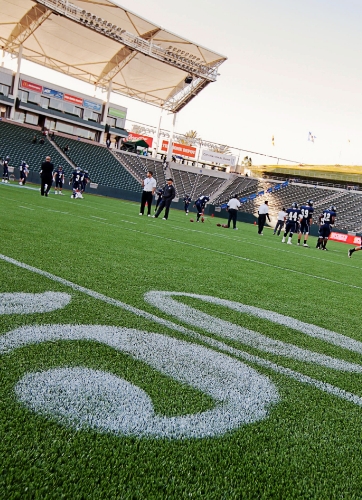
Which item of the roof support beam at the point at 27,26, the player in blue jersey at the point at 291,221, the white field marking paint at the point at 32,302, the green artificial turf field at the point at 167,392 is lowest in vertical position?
the white field marking paint at the point at 32,302

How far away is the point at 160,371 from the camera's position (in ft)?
7.64

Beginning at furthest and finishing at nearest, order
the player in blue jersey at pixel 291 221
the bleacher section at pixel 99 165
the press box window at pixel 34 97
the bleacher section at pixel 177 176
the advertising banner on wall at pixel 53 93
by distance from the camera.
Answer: the bleacher section at pixel 177 176 → the advertising banner on wall at pixel 53 93 → the press box window at pixel 34 97 → the bleacher section at pixel 99 165 → the player in blue jersey at pixel 291 221

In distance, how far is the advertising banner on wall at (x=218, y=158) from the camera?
50.4 meters

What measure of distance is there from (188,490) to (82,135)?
4763 cm

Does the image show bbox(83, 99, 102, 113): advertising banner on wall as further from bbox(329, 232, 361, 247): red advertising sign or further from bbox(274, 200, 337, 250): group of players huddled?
bbox(274, 200, 337, 250): group of players huddled

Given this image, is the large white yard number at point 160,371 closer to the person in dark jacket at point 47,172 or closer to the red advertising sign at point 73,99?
the person in dark jacket at point 47,172

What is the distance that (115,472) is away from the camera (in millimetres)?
1451

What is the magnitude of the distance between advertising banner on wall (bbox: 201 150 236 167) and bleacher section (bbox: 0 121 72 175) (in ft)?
59.2

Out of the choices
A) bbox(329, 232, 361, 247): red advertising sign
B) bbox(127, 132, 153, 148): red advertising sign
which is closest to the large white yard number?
bbox(329, 232, 361, 247): red advertising sign

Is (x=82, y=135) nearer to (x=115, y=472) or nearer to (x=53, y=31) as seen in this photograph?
(x=53, y=31)

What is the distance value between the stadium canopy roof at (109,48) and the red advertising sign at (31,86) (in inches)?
138

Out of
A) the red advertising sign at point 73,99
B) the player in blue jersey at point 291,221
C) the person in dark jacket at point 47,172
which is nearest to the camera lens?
the person in dark jacket at point 47,172

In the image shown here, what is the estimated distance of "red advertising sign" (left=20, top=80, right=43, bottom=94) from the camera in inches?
1654

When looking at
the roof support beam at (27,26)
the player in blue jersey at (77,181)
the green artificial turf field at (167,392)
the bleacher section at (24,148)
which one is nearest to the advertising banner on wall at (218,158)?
the bleacher section at (24,148)
